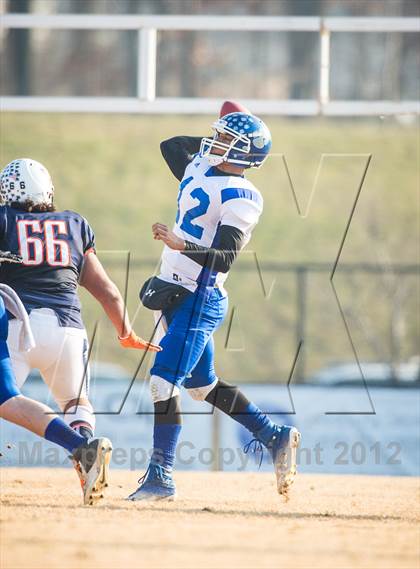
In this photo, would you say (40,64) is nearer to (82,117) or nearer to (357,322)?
(82,117)

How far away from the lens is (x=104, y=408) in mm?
9891

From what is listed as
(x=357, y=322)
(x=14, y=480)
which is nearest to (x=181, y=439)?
(x=14, y=480)

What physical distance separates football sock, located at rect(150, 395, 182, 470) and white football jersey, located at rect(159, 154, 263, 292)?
670 mm

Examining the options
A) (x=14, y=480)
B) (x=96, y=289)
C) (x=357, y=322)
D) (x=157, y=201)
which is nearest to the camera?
(x=96, y=289)

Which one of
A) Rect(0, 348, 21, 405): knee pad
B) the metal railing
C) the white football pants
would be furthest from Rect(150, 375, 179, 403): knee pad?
the metal railing

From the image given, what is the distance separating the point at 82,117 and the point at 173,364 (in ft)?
69.9

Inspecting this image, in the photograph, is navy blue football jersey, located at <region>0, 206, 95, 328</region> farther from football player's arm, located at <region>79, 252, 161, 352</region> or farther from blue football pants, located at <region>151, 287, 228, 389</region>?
blue football pants, located at <region>151, 287, 228, 389</region>

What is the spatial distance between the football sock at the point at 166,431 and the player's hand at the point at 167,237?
895 mm

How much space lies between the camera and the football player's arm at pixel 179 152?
7031 mm

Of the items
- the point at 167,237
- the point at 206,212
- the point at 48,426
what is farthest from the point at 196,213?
the point at 48,426

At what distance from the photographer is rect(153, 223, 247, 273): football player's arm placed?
6.15 m

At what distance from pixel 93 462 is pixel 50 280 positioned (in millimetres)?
984

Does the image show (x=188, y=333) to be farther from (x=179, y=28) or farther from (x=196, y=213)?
(x=179, y=28)

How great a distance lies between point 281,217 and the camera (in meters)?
22.5
